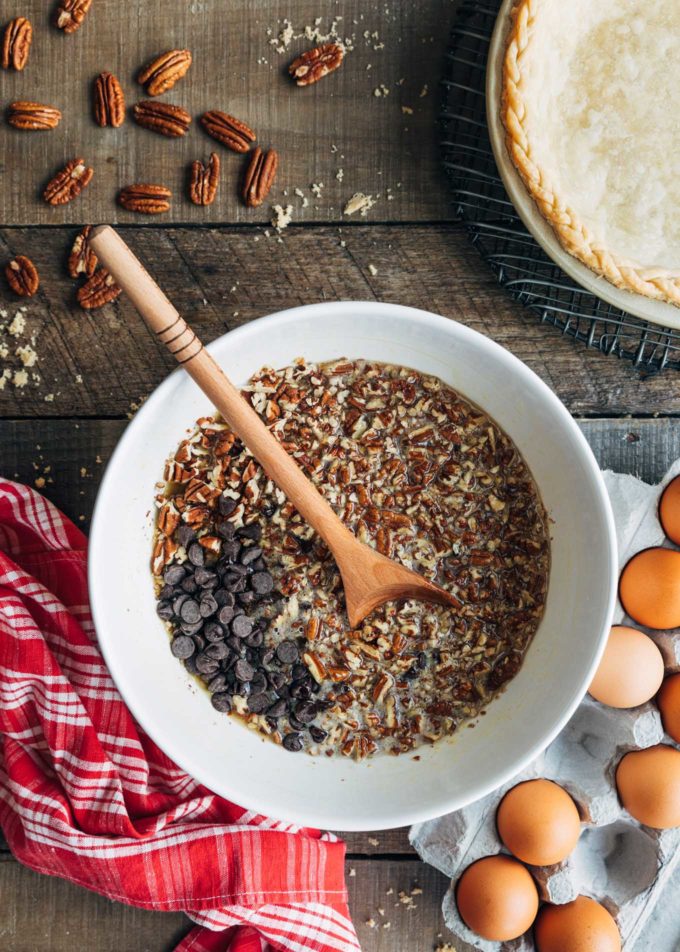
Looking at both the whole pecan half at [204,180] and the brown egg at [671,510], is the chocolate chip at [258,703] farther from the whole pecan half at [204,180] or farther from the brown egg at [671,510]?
the whole pecan half at [204,180]

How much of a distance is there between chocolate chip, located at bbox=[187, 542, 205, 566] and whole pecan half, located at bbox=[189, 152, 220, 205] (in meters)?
0.53

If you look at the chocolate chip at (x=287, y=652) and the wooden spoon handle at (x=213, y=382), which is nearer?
the wooden spoon handle at (x=213, y=382)

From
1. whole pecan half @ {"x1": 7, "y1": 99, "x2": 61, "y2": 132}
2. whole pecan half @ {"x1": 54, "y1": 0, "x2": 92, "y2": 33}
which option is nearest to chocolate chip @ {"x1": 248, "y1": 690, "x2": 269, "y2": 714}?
whole pecan half @ {"x1": 7, "y1": 99, "x2": 61, "y2": 132}

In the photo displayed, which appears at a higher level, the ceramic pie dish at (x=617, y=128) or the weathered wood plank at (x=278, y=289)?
the ceramic pie dish at (x=617, y=128)

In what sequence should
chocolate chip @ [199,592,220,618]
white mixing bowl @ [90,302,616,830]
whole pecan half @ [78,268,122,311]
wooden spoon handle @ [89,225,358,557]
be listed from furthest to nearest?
whole pecan half @ [78,268,122,311] → chocolate chip @ [199,592,220,618] → white mixing bowl @ [90,302,616,830] → wooden spoon handle @ [89,225,358,557]

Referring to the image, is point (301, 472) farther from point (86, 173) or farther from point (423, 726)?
point (86, 173)

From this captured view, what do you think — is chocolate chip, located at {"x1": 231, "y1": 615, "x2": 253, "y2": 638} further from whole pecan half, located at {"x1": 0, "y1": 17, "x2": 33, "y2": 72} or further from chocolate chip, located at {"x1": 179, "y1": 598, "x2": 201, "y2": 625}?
whole pecan half, located at {"x1": 0, "y1": 17, "x2": 33, "y2": 72}

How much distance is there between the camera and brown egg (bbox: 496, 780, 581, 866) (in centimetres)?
128

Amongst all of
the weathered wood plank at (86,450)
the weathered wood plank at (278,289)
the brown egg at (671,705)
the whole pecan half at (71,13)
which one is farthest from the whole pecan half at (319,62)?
the brown egg at (671,705)

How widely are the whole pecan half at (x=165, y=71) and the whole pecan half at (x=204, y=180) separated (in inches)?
4.8

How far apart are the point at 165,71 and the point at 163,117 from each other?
67mm

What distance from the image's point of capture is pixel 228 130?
1.32 metres

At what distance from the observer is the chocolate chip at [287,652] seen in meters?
1.26

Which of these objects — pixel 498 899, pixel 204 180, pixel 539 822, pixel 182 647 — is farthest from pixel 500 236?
pixel 498 899
